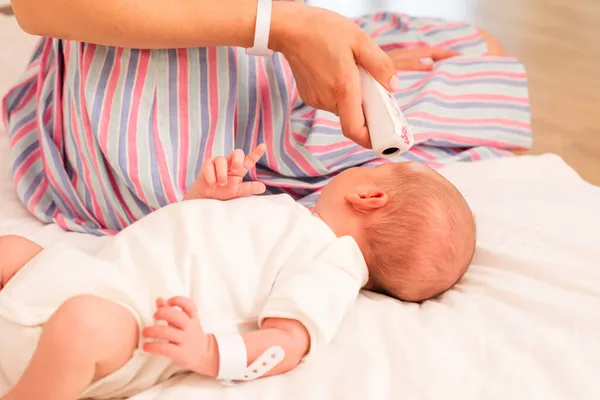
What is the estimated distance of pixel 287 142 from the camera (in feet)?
3.93

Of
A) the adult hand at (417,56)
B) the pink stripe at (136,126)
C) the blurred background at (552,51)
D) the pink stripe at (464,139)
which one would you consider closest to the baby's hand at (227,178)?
the pink stripe at (136,126)

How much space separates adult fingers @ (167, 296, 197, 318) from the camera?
2.27 ft

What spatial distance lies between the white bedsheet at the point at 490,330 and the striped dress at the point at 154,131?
0.08 metres

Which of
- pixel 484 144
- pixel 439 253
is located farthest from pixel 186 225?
pixel 484 144

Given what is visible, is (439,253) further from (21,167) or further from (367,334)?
(21,167)

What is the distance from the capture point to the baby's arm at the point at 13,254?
2.68 ft

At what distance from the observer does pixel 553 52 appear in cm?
207

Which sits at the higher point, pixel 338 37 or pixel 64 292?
pixel 338 37

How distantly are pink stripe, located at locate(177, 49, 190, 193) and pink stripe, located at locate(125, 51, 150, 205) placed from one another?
0.05 m

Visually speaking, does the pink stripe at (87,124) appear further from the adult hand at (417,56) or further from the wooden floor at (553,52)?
the wooden floor at (553,52)

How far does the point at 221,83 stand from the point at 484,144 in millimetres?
559

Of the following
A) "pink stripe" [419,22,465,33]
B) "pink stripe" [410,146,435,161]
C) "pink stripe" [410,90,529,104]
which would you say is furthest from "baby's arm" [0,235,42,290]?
"pink stripe" [419,22,465,33]

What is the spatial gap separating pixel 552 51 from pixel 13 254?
176cm

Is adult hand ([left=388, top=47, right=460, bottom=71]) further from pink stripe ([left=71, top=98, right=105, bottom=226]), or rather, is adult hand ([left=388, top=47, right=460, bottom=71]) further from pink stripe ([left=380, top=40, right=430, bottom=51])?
pink stripe ([left=71, top=98, right=105, bottom=226])
